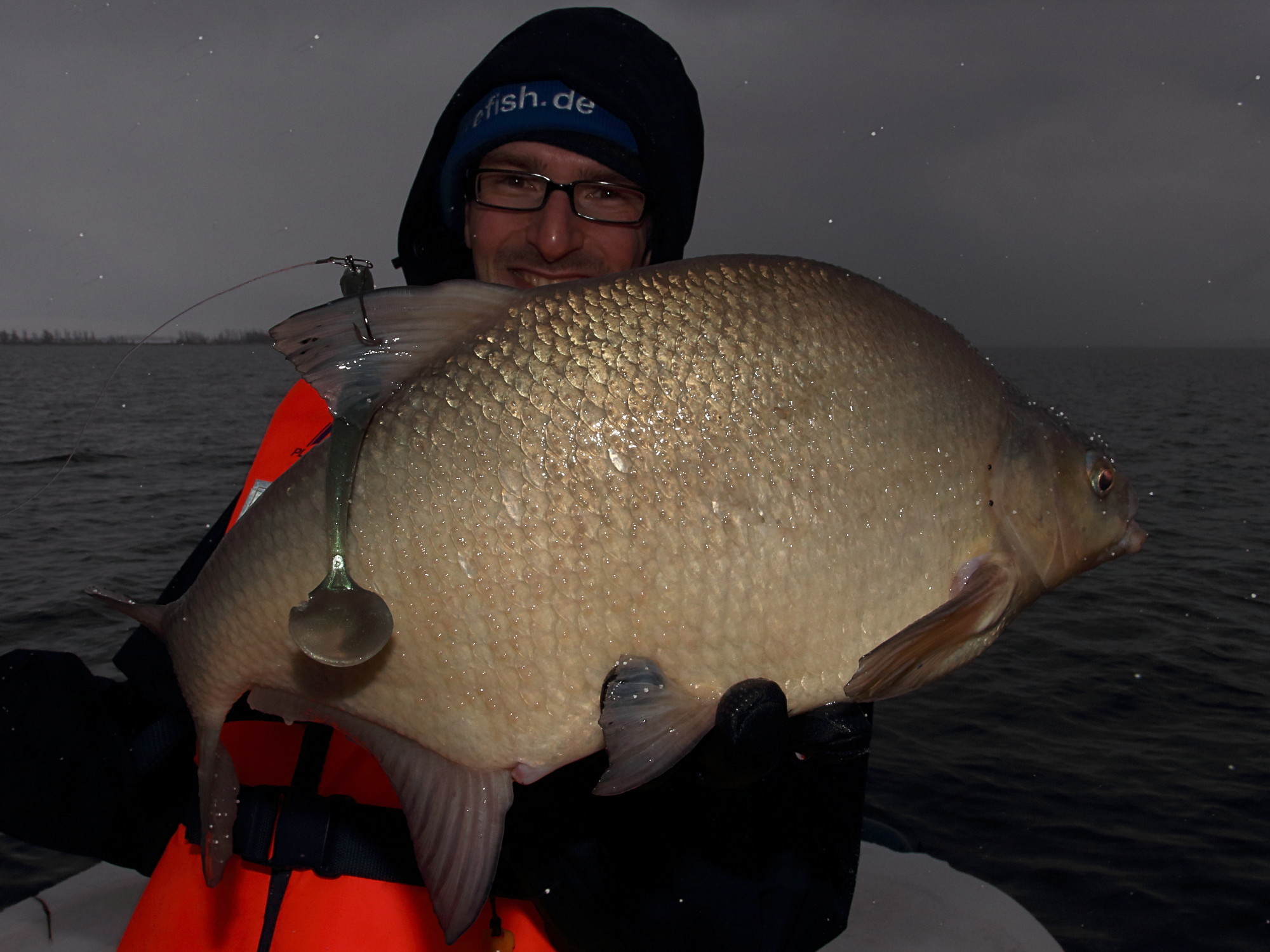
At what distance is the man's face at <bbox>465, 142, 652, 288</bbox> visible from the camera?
2.93 m

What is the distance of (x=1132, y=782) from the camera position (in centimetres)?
733

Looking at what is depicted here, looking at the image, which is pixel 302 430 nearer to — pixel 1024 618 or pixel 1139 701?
pixel 1139 701

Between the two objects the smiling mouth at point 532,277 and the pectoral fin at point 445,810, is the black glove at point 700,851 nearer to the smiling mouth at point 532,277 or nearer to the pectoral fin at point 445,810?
the pectoral fin at point 445,810

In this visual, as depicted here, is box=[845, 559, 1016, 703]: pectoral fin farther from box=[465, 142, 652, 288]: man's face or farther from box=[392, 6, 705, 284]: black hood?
box=[392, 6, 705, 284]: black hood

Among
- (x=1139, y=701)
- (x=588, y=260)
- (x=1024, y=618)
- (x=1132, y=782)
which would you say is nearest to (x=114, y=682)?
(x=588, y=260)

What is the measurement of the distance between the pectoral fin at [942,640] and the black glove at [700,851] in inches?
12.8

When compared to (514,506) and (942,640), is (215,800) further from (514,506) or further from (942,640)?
(942,640)

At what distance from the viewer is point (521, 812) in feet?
6.91

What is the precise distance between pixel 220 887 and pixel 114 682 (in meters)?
0.72

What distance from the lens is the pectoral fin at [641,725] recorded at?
146cm

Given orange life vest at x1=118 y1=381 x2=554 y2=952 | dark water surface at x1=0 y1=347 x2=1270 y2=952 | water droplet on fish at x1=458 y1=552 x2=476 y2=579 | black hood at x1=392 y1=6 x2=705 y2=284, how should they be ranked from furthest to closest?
→ dark water surface at x1=0 y1=347 x2=1270 y2=952 → black hood at x1=392 y1=6 x2=705 y2=284 → orange life vest at x1=118 y1=381 x2=554 y2=952 → water droplet on fish at x1=458 y1=552 x2=476 y2=579

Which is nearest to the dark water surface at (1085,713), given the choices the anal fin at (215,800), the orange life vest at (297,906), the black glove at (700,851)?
the black glove at (700,851)

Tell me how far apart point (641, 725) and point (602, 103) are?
2.32m

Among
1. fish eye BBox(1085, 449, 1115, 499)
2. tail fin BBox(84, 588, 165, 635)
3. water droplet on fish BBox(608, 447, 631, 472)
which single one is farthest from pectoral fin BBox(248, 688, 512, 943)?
fish eye BBox(1085, 449, 1115, 499)
